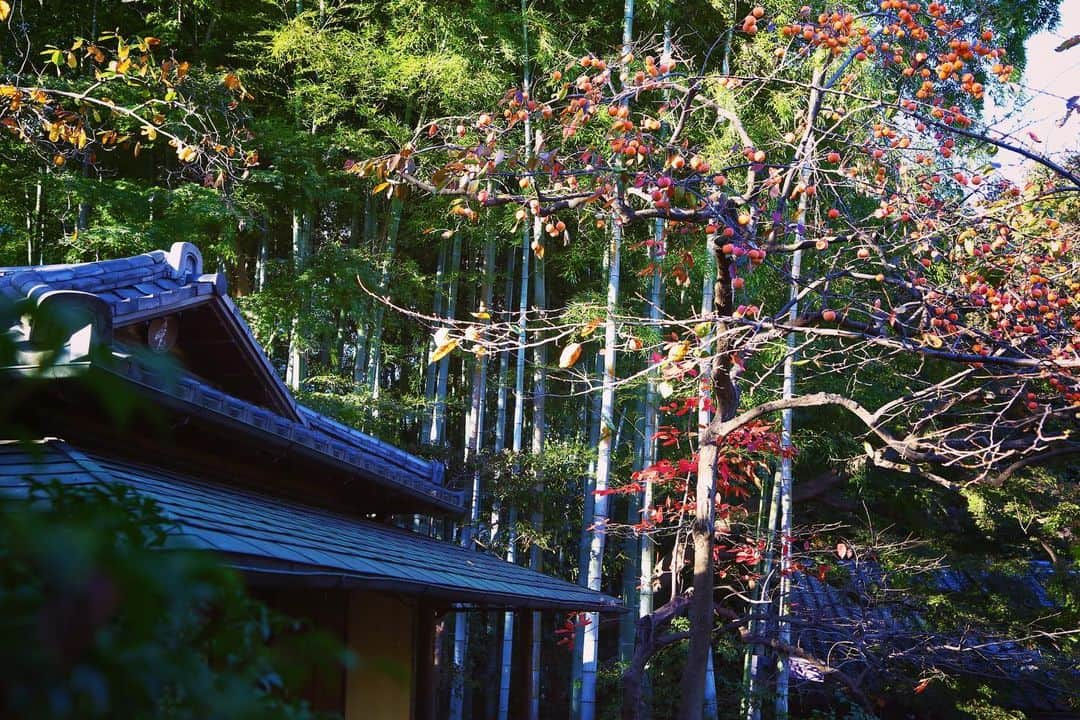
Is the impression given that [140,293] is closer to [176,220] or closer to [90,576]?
[90,576]

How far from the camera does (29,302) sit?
935mm

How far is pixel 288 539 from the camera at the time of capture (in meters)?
3.50

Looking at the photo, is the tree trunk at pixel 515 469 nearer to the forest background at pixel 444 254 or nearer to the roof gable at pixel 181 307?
the forest background at pixel 444 254

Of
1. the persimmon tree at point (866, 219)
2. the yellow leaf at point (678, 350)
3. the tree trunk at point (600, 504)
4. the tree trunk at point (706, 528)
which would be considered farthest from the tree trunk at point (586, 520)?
the yellow leaf at point (678, 350)

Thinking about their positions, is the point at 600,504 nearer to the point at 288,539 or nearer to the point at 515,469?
the point at 515,469

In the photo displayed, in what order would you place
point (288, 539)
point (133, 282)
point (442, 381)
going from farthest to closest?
point (442, 381)
point (133, 282)
point (288, 539)

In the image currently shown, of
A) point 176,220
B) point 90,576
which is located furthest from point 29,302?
point 176,220

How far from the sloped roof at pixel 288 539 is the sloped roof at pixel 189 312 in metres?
0.29

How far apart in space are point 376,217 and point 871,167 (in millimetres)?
7424

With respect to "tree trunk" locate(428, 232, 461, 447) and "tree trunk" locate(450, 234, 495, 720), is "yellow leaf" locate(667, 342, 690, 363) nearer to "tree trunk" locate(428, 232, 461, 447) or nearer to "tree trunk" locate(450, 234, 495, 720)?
"tree trunk" locate(450, 234, 495, 720)

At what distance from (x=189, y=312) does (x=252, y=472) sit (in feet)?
2.92

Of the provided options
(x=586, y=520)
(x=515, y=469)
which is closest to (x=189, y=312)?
(x=515, y=469)

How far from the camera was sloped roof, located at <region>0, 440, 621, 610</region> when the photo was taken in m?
2.88

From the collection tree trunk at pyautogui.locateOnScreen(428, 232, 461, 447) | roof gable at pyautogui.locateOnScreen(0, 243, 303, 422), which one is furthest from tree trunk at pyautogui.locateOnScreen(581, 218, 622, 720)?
roof gable at pyautogui.locateOnScreen(0, 243, 303, 422)
